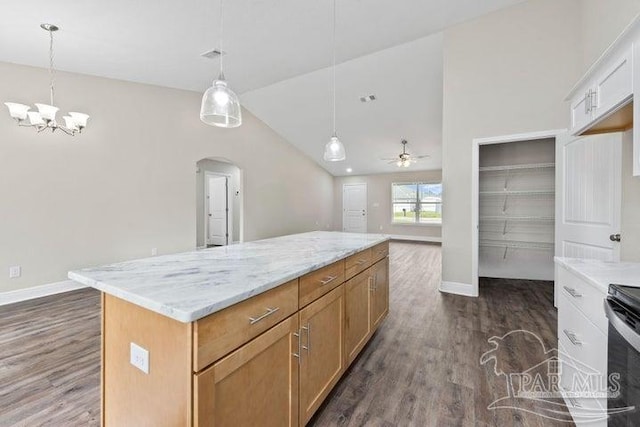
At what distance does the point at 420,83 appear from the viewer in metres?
5.06

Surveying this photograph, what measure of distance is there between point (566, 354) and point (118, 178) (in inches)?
212

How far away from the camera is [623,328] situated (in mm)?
931

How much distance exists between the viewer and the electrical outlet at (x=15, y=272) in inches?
133

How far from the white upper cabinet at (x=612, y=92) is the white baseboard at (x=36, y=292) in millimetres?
4872

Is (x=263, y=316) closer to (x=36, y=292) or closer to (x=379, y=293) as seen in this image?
(x=379, y=293)

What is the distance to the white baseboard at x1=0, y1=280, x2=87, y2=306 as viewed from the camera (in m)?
3.34

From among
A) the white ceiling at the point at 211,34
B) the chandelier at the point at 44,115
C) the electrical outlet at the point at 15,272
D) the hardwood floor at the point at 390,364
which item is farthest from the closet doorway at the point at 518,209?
the electrical outlet at the point at 15,272

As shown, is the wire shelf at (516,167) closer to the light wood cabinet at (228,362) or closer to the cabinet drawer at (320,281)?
the cabinet drawer at (320,281)

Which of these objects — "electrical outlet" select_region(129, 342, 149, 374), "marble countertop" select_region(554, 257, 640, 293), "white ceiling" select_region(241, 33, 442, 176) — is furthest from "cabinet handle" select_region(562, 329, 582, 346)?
"white ceiling" select_region(241, 33, 442, 176)

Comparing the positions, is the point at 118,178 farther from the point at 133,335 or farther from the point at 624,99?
the point at 624,99

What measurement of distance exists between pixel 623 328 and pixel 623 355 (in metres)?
0.13

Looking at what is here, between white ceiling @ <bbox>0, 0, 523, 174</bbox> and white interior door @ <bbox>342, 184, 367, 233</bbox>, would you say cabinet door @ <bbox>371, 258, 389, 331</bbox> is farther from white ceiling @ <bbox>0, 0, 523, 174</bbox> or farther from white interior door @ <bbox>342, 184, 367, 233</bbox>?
white interior door @ <bbox>342, 184, 367, 233</bbox>

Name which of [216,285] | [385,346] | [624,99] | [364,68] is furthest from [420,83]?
[216,285]

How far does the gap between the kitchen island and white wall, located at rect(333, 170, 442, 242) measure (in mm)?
7893
